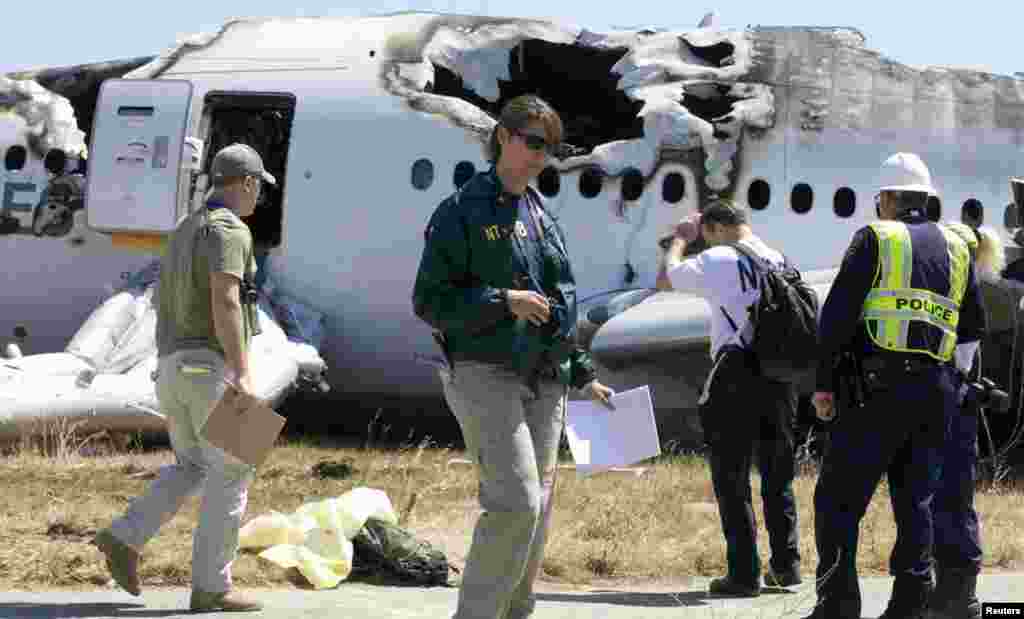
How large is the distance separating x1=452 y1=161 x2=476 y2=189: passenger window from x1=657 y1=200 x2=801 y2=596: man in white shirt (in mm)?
6563

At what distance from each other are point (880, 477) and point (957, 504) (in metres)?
0.69

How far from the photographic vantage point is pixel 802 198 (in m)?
14.7

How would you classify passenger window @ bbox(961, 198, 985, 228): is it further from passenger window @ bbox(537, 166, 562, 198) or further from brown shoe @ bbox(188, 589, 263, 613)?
brown shoe @ bbox(188, 589, 263, 613)

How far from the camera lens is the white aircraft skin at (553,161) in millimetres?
14680

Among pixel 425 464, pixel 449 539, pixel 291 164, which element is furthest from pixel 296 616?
pixel 291 164

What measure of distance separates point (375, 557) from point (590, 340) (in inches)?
243

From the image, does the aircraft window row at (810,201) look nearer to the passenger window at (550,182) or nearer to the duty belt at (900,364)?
the passenger window at (550,182)

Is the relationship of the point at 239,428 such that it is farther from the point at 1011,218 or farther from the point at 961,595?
the point at 1011,218

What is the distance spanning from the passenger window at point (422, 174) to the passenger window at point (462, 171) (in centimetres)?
22

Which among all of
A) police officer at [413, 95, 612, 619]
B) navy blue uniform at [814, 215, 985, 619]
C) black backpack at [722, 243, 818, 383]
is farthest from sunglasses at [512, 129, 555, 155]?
black backpack at [722, 243, 818, 383]

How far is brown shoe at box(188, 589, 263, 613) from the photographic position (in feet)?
23.5

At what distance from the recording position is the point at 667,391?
1408 cm

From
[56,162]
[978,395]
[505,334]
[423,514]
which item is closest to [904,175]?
[978,395]

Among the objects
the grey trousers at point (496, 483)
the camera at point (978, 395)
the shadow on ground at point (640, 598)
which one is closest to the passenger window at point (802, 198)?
the camera at point (978, 395)
